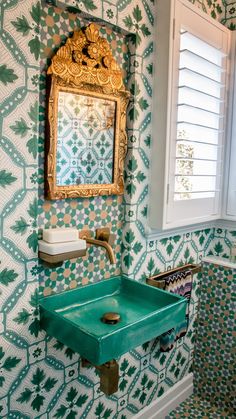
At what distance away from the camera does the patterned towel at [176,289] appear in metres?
1.86

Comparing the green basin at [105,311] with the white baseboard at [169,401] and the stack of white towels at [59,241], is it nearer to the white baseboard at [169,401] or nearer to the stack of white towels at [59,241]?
the stack of white towels at [59,241]

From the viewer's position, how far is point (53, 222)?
1.39 metres

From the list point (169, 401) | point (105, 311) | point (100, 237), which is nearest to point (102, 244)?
point (100, 237)

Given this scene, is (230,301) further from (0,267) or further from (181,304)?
(0,267)

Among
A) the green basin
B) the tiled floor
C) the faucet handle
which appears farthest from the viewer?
the tiled floor

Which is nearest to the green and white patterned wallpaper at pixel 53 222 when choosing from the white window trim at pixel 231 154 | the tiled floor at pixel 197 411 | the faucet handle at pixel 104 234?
the faucet handle at pixel 104 234

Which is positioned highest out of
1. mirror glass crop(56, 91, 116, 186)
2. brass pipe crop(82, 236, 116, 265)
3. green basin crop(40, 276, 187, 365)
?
mirror glass crop(56, 91, 116, 186)

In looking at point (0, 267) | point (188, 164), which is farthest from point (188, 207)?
point (0, 267)

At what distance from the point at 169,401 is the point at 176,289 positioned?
0.73 metres

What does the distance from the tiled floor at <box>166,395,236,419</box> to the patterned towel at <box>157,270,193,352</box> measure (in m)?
0.49

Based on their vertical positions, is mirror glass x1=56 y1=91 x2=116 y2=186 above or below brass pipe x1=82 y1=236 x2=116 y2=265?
above

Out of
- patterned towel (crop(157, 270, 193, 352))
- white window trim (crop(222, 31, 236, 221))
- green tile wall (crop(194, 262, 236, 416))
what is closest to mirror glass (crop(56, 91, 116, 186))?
patterned towel (crop(157, 270, 193, 352))

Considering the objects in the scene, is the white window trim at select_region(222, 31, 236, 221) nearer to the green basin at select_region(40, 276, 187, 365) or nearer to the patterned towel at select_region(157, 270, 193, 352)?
the patterned towel at select_region(157, 270, 193, 352)

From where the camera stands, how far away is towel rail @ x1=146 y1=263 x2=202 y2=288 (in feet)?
5.83
